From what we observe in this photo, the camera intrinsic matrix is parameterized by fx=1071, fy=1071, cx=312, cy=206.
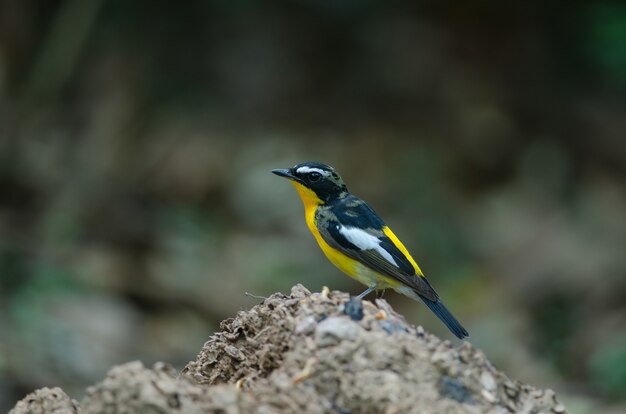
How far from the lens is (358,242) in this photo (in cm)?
628

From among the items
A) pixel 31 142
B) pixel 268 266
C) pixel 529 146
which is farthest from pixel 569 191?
pixel 31 142

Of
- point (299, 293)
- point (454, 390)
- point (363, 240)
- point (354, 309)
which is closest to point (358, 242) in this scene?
point (363, 240)

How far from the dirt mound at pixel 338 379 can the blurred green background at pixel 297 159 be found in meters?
6.38

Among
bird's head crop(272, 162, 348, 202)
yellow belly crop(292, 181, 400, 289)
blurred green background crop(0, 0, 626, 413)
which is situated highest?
blurred green background crop(0, 0, 626, 413)

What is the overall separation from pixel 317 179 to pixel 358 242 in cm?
61

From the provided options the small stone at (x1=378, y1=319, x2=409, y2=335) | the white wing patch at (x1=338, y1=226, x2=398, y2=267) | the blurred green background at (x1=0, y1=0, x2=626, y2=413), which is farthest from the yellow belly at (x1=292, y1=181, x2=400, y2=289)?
the blurred green background at (x1=0, y1=0, x2=626, y2=413)

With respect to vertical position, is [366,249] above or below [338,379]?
above

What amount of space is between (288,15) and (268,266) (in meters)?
3.98

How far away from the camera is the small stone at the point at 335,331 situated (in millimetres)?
3816

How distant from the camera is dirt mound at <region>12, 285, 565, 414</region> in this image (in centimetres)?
358

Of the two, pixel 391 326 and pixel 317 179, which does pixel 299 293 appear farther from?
pixel 317 179

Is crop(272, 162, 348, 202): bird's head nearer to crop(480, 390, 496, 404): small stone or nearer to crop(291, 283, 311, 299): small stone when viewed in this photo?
crop(291, 283, 311, 299): small stone

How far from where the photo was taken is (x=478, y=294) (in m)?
11.8

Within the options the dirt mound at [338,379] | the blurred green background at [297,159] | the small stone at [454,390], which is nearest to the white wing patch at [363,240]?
the dirt mound at [338,379]
